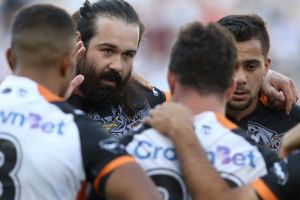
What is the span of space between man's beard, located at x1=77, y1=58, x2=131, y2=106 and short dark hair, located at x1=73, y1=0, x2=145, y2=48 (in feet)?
0.90

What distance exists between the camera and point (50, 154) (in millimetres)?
3012

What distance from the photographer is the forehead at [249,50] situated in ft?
15.9

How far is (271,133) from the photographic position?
4898 mm

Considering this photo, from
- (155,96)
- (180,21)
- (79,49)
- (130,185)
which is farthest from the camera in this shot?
(180,21)

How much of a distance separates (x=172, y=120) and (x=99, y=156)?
372mm

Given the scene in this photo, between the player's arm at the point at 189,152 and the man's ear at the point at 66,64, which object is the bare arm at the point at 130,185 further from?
the man's ear at the point at 66,64

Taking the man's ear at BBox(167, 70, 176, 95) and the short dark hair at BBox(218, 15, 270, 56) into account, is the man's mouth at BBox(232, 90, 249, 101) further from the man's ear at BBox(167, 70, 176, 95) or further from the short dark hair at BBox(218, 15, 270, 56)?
the man's ear at BBox(167, 70, 176, 95)

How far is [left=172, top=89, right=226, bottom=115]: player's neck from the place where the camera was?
3186mm

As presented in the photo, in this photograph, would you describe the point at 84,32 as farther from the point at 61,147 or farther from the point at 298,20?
the point at 298,20

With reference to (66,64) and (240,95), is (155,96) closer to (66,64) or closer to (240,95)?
(240,95)

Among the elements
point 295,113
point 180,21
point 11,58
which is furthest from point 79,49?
point 180,21

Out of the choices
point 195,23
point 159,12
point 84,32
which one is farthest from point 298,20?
point 195,23

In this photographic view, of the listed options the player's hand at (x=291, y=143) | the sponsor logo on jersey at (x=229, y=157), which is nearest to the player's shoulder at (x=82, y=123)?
the sponsor logo on jersey at (x=229, y=157)

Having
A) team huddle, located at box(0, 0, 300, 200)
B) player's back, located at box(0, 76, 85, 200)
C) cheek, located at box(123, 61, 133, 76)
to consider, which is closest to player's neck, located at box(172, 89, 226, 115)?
team huddle, located at box(0, 0, 300, 200)
